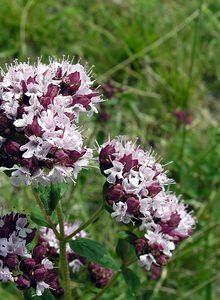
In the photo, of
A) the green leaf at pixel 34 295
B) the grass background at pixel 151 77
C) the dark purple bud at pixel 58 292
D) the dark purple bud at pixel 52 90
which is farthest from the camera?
the grass background at pixel 151 77

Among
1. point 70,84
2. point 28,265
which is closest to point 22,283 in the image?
point 28,265

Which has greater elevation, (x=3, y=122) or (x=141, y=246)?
(x=3, y=122)

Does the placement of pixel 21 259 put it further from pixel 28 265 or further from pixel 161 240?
pixel 161 240

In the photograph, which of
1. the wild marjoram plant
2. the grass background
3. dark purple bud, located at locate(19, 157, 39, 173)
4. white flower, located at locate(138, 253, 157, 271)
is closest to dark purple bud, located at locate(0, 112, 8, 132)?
the wild marjoram plant

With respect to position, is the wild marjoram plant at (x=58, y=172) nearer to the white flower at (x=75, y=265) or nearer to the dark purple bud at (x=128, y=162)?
the dark purple bud at (x=128, y=162)

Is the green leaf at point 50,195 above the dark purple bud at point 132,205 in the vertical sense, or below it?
above

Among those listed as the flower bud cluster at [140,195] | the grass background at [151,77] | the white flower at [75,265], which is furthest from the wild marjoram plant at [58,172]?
the grass background at [151,77]

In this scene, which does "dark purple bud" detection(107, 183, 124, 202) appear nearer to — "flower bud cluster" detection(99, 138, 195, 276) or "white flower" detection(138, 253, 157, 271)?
"flower bud cluster" detection(99, 138, 195, 276)
